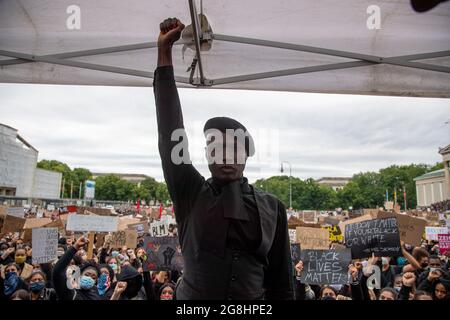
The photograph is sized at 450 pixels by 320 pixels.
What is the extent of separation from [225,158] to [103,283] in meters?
4.13

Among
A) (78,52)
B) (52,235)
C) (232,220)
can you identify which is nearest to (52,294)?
(52,235)

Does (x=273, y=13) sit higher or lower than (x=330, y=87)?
higher

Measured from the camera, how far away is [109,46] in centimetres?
271

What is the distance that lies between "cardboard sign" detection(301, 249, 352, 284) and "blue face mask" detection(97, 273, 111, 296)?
8.81ft

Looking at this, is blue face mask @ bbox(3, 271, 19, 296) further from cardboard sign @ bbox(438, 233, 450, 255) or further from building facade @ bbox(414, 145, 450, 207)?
building facade @ bbox(414, 145, 450, 207)

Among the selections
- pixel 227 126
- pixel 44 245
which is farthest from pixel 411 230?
pixel 44 245

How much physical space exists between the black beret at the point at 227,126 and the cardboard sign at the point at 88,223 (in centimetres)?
505

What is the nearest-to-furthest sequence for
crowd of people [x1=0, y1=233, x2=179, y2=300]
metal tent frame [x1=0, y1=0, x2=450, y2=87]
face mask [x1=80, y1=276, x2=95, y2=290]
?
metal tent frame [x1=0, y1=0, x2=450, y2=87] → crowd of people [x1=0, y1=233, x2=179, y2=300] → face mask [x1=80, y1=276, x2=95, y2=290]

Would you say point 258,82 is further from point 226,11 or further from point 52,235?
point 52,235

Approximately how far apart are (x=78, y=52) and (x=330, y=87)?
2.02 meters

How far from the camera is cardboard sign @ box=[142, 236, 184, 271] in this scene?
4488mm

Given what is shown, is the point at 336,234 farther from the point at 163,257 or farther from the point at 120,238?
the point at 163,257

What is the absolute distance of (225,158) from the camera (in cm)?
146

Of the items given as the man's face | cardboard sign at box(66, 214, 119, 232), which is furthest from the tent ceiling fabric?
cardboard sign at box(66, 214, 119, 232)
